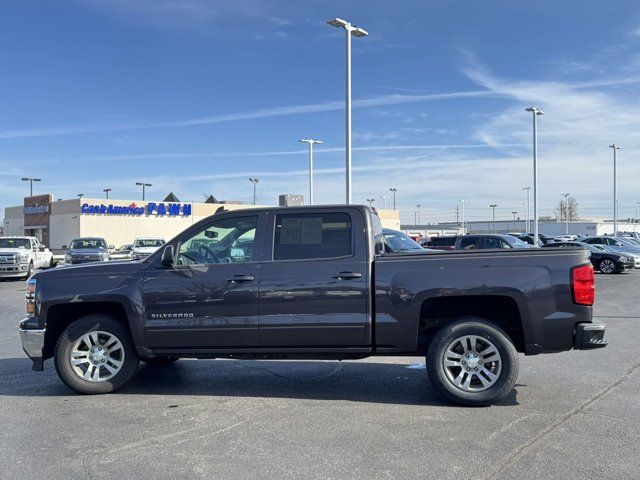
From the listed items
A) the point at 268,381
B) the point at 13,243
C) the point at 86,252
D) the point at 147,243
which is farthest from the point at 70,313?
the point at 147,243

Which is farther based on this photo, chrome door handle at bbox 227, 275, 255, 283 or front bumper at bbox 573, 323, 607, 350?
chrome door handle at bbox 227, 275, 255, 283

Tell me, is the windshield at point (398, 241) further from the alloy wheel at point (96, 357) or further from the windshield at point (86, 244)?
the windshield at point (86, 244)

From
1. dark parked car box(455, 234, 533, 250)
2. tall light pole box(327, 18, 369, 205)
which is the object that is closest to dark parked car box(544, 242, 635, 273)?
dark parked car box(455, 234, 533, 250)

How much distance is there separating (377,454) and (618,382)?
3595mm

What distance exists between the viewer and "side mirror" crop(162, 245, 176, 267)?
20.1 ft

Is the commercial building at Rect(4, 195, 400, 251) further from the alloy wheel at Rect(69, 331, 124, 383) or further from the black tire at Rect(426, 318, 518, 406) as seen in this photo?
the black tire at Rect(426, 318, 518, 406)

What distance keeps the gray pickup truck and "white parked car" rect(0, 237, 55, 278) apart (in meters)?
19.9

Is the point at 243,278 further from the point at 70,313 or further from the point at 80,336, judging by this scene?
the point at 70,313

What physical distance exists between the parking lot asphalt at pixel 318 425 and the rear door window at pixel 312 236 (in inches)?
59.1

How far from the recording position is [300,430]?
5145 millimetres

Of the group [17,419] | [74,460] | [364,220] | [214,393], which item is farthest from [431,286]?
[17,419]

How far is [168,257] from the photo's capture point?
6.14 meters

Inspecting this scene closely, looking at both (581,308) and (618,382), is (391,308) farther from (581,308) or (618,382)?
(618,382)

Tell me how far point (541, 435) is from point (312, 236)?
2824 mm
